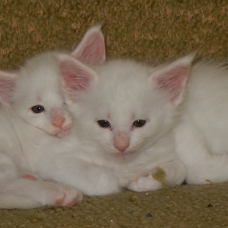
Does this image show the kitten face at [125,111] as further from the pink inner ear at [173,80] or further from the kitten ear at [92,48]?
the kitten ear at [92,48]

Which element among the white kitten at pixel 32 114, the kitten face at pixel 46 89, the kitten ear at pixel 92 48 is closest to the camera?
the white kitten at pixel 32 114

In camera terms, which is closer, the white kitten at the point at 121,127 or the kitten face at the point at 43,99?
the white kitten at the point at 121,127

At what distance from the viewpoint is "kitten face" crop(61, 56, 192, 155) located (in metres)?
2.37

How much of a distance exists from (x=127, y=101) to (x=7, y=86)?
693 mm

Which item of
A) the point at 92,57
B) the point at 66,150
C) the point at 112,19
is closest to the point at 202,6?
the point at 112,19

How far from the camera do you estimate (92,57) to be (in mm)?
2822

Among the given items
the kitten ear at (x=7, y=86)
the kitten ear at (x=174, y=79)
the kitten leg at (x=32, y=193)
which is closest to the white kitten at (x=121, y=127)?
the kitten ear at (x=174, y=79)

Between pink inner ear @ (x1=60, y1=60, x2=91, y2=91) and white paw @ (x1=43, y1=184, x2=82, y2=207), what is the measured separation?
1.56 feet

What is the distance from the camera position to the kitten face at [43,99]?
2594 mm

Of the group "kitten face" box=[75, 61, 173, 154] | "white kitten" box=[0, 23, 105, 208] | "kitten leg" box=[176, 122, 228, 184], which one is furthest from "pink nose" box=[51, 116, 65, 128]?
"kitten leg" box=[176, 122, 228, 184]

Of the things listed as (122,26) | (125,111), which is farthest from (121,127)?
(122,26)

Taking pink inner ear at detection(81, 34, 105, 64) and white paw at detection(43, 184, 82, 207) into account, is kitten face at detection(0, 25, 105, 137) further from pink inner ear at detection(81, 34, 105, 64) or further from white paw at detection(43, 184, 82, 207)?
white paw at detection(43, 184, 82, 207)

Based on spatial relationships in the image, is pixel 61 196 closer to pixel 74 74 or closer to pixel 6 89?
pixel 74 74

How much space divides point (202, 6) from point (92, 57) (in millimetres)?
700
